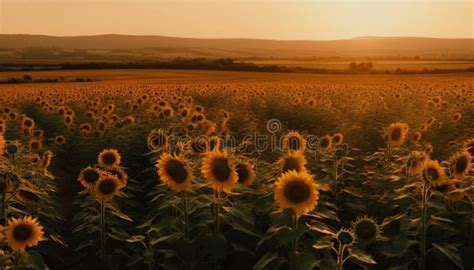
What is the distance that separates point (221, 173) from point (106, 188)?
175 centimetres

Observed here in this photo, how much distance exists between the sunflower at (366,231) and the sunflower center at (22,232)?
3.18 metres

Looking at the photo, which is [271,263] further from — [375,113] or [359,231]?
[375,113]

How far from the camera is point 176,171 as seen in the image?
6340mm

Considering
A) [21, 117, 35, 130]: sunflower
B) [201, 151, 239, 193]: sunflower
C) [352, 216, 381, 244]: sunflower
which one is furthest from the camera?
[21, 117, 35, 130]: sunflower

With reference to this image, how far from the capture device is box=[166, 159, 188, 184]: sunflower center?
6281mm

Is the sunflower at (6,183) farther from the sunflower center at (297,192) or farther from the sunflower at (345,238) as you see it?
the sunflower at (345,238)

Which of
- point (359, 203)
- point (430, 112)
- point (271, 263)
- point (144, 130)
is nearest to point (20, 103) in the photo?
point (144, 130)

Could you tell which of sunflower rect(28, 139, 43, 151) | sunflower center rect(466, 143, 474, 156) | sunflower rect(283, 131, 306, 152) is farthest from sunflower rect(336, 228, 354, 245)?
sunflower rect(28, 139, 43, 151)

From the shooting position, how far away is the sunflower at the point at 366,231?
5.26 meters

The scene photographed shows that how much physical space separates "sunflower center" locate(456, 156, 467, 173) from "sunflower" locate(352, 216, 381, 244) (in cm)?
202

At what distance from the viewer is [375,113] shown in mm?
17984

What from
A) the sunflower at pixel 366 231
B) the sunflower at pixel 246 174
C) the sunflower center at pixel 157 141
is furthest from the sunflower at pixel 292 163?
the sunflower center at pixel 157 141

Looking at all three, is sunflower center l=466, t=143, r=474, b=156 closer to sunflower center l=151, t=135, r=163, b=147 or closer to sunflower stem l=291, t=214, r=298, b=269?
sunflower stem l=291, t=214, r=298, b=269

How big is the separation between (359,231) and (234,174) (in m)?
1.56
